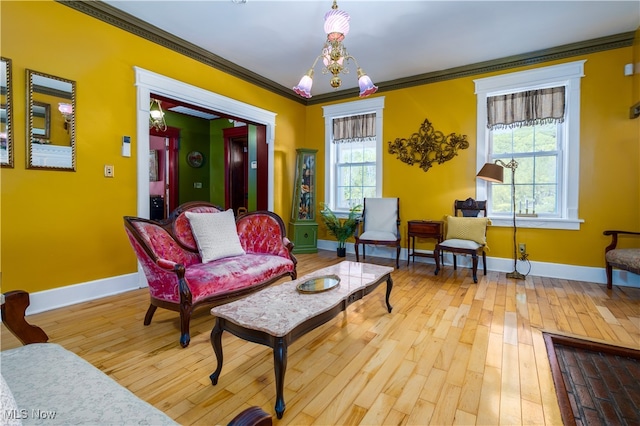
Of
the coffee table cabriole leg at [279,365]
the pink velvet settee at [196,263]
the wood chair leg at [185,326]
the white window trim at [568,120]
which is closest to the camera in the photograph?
the coffee table cabriole leg at [279,365]

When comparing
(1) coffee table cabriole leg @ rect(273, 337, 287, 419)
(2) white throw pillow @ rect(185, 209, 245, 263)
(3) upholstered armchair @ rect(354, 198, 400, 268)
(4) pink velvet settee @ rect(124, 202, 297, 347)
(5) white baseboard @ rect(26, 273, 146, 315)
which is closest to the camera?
(1) coffee table cabriole leg @ rect(273, 337, 287, 419)

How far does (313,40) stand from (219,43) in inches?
45.1

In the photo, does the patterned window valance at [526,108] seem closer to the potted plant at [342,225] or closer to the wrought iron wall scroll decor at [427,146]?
the wrought iron wall scroll decor at [427,146]

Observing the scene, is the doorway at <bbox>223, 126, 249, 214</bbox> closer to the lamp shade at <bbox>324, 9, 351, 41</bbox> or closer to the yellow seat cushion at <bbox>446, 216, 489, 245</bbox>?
the yellow seat cushion at <bbox>446, 216, 489, 245</bbox>

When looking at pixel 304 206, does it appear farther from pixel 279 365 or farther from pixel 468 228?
pixel 279 365

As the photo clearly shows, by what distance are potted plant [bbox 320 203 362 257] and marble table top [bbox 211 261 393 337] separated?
276cm

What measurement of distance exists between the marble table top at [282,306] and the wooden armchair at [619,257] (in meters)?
2.69

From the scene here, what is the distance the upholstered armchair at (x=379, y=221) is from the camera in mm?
4406

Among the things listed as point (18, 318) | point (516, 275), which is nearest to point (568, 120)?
point (516, 275)

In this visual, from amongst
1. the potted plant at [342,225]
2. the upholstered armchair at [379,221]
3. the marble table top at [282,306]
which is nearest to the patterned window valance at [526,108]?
the upholstered armchair at [379,221]

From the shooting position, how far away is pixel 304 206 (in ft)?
17.9

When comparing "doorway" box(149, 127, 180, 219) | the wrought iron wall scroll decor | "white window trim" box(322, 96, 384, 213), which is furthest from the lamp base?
"doorway" box(149, 127, 180, 219)

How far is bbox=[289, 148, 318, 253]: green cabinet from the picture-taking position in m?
5.34

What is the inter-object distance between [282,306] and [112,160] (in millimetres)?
2552
